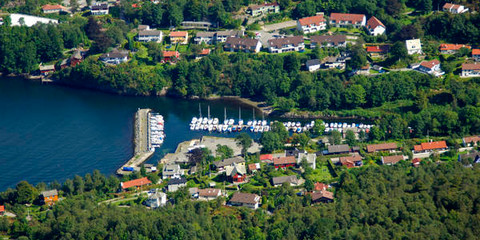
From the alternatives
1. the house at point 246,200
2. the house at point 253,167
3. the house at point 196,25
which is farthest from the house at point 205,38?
the house at point 246,200

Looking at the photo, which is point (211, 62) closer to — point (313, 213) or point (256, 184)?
point (256, 184)

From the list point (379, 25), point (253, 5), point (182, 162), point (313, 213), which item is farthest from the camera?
point (253, 5)

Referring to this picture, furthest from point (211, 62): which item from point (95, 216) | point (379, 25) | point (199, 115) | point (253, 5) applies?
point (95, 216)

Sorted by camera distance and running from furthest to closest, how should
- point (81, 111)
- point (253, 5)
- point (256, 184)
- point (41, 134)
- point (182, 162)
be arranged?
1. point (253, 5)
2. point (81, 111)
3. point (41, 134)
4. point (182, 162)
5. point (256, 184)

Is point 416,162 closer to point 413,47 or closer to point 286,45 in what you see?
point 413,47

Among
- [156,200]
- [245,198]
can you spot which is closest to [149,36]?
[156,200]

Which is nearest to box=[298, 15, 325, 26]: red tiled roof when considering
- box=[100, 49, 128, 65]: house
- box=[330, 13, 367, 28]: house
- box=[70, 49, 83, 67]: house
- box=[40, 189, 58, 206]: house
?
box=[330, 13, 367, 28]: house

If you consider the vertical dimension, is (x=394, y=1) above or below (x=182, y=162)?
above
